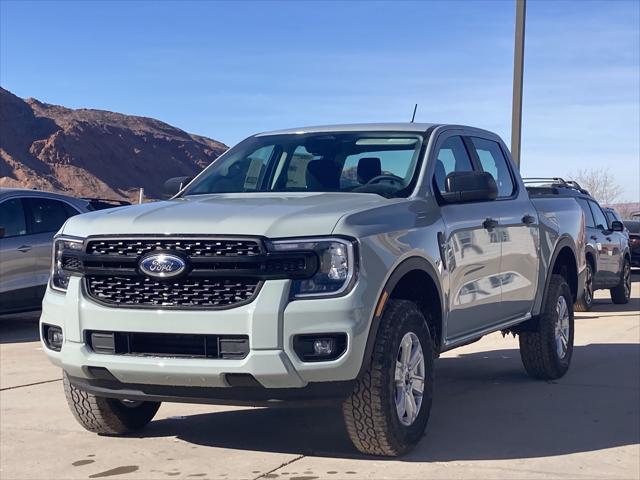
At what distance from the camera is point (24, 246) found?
1098 centimetres

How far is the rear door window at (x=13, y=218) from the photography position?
1093cm

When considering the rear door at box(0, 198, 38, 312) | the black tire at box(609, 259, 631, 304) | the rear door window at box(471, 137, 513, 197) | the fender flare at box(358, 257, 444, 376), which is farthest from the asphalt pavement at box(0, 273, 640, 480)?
the black tire at box(609, 259, 631, 304)

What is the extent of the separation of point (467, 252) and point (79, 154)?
269 ft

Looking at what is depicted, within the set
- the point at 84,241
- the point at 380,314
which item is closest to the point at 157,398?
the point at 84,241

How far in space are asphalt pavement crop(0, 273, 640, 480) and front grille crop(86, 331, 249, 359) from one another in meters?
0.67

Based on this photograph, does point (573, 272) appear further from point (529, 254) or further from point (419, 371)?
point (419, 371)

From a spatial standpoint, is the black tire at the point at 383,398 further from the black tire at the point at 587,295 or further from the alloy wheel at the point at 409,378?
the black tire at the point at 587,295

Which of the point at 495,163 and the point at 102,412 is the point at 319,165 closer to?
the point at 495,163

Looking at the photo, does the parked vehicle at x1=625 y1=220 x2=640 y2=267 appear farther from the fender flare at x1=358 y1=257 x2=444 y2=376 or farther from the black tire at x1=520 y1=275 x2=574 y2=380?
the fender flare at x1=358 y1=257 x2=444 y2=376

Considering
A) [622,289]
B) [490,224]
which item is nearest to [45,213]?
[490,224]

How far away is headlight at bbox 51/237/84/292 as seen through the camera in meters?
5.25

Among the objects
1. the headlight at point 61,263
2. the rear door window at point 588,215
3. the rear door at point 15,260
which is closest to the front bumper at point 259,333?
the headlight at point 61,263

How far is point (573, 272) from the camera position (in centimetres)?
845

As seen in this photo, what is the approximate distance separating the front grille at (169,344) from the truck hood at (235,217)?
0.52 metres
